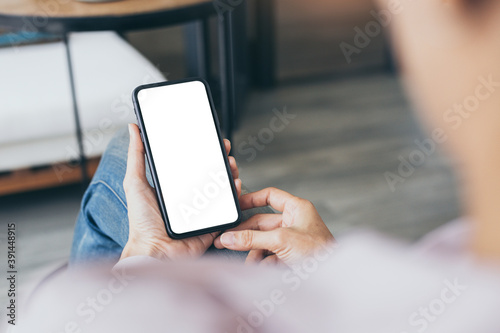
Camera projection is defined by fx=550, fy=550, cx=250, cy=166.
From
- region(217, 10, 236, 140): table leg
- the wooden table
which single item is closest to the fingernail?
the wooden table

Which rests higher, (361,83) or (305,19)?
(305,19)

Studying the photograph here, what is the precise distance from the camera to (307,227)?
0.58m

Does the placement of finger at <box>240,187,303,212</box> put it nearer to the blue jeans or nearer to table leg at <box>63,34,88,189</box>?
the blue jeans

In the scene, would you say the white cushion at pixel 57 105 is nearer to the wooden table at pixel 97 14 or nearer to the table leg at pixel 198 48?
the wooden table at pixel 97 14

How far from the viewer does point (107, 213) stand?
29.1 inches

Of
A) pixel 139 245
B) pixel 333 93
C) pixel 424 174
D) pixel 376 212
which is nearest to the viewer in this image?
pixel 139 245

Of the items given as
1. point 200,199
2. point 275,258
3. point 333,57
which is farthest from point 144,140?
point 333,57

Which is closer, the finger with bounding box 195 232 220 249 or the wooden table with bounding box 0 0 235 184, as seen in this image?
the finger with bounding box 195 232 220 249

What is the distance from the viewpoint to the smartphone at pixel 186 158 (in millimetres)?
611

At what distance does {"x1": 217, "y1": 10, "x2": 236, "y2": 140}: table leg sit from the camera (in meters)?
1.33

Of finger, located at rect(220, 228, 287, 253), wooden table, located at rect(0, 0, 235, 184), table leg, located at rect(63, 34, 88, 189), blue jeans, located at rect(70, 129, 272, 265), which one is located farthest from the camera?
table leg, located at rect(63, 34, 88, 189)

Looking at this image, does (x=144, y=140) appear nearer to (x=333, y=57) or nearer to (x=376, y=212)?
(x=376, y=212)

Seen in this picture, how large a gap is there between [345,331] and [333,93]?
80.4 inches

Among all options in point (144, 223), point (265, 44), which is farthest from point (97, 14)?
point (265, 44)
